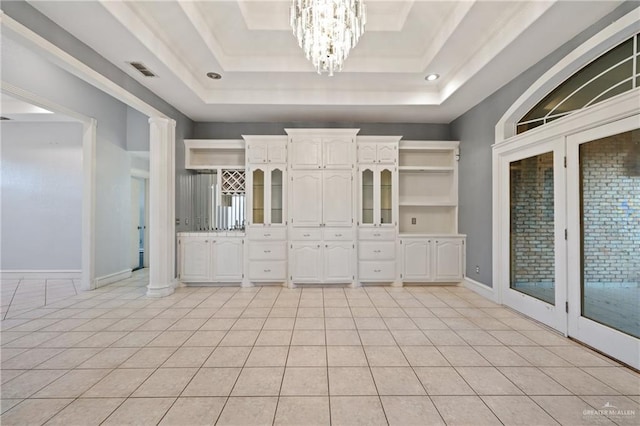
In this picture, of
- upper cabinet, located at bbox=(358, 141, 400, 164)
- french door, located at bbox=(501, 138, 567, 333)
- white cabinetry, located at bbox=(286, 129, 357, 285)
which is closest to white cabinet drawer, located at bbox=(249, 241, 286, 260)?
white cabinetry, located at bbox=(286, 129, 357, 285)

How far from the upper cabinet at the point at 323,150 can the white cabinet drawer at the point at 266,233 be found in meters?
1.08

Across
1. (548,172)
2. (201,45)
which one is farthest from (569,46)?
(201,45)

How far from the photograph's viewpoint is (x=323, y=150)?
15.2ft

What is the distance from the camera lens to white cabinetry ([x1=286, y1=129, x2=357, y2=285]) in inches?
182

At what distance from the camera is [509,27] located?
2719 millimetres

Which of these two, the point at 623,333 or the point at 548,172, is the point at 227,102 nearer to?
the point at 548,172

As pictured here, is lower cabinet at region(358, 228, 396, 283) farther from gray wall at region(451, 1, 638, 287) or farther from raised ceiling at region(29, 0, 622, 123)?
raised ceiling at region(29, 0, 622, 123)

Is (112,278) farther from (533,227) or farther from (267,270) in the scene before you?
(533,227)

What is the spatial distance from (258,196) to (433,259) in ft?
10.4

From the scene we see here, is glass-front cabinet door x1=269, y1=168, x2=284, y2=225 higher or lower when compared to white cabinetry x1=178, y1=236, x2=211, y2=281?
higher

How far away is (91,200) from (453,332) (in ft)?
18.2

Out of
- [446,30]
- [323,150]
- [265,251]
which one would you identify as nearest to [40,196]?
[265,251]

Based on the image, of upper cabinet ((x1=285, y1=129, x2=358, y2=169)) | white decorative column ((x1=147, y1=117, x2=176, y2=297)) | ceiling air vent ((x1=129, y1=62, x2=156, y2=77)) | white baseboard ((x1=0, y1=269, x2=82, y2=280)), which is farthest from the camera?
Result: white baseboard ((x1=0, y1=269, x2=82, y2=280))

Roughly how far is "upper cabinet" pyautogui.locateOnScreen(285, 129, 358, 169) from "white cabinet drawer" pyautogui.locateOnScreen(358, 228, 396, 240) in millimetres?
1105
